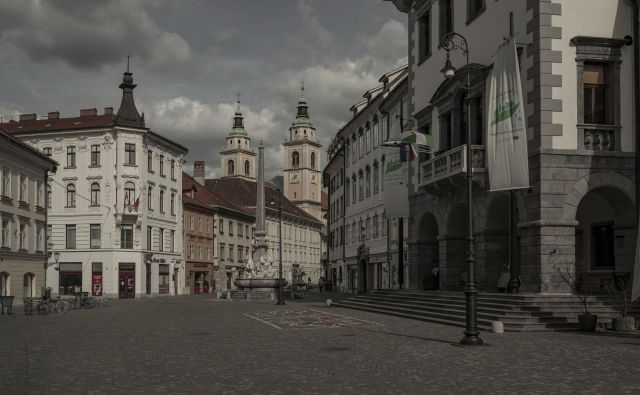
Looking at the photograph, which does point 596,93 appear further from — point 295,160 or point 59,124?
point 295,160

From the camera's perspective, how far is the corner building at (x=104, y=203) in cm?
6406

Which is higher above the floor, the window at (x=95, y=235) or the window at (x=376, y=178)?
the window at (x=376, y=178)

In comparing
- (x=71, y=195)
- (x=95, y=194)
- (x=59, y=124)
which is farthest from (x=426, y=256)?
(x=59, y=124)

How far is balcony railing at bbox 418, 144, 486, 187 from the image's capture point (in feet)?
88.3

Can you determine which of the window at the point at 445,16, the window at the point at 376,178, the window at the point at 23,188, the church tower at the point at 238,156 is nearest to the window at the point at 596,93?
the window at the point at 445,16

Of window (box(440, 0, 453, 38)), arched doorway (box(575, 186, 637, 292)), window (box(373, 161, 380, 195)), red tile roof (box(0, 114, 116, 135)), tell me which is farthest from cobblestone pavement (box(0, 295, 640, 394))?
red tile roof (box(0, 114, 116, 135))

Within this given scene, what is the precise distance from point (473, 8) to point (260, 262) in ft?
105

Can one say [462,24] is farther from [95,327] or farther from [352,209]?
[352,209]

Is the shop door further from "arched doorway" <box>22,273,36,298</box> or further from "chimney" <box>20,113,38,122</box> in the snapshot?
"chimney" <box>20,113,38,122</box>

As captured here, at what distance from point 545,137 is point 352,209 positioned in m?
41.5

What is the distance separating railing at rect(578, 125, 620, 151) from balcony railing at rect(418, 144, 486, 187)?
3.71m

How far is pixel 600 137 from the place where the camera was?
80.8ft

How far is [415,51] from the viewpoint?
3597 cm

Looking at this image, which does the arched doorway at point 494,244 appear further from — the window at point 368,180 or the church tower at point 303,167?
the church tower at point 303,167
